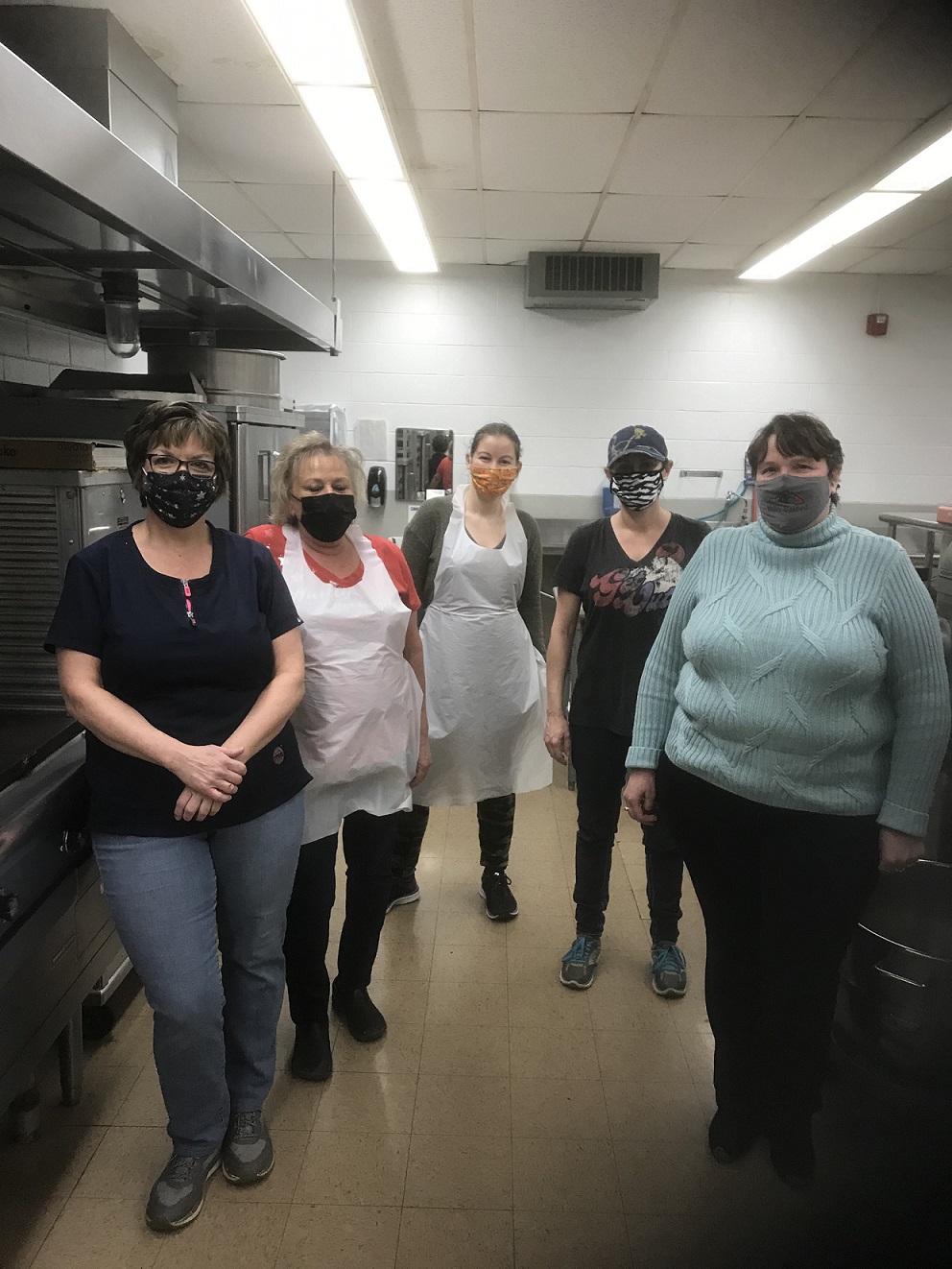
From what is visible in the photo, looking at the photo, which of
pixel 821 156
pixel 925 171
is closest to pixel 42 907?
pixel 821 156

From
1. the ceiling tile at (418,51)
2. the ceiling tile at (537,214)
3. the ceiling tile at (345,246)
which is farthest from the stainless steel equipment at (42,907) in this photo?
the ceiling tile at (345,246)

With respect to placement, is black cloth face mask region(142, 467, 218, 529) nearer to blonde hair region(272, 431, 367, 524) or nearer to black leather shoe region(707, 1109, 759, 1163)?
blonde hair region(272, 431, 367, 524)

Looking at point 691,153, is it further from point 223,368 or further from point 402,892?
point 402,892

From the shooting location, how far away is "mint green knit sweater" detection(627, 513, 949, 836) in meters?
1.35

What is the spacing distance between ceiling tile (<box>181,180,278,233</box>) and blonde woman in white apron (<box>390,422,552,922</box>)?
1.79 meters

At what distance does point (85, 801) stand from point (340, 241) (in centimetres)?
352

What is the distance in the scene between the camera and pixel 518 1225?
5.02ft

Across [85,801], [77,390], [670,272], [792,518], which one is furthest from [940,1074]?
[670,272]

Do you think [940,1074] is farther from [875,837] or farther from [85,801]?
[85,801]

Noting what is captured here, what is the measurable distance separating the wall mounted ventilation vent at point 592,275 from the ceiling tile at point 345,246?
0.81 metres

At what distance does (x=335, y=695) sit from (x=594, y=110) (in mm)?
1998

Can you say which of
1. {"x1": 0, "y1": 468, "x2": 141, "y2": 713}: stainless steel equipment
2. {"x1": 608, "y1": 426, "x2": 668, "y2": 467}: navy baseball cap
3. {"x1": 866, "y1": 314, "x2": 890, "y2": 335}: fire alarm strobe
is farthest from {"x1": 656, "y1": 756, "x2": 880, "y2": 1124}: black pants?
{"x1": 866, "y1": 314, "x2": 890, "y2": 335}: fire alarm strobe

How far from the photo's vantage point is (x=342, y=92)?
232 cm

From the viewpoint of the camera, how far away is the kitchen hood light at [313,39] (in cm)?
189
